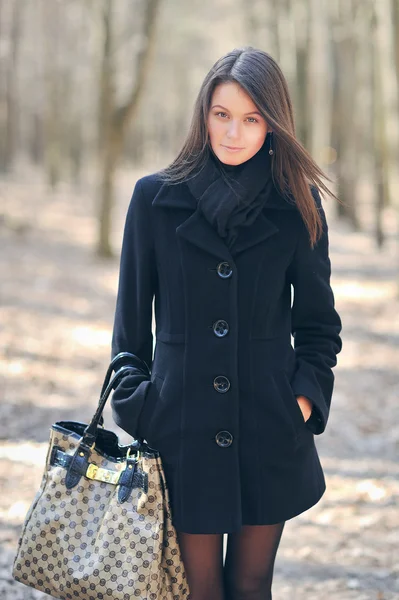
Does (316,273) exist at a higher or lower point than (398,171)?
lower

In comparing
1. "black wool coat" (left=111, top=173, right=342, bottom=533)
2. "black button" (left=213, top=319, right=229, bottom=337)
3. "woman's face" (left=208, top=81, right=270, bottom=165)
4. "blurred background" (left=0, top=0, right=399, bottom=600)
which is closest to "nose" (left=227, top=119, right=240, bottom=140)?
"woman's face" (left=208, top=81, right=270, bottom=165)

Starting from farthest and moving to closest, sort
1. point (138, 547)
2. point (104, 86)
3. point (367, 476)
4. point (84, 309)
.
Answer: point (104, 86) < point (84, 309) < point (367, 476) < point (138, 547)

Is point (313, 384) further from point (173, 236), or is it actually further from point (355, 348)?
point (355, 348)

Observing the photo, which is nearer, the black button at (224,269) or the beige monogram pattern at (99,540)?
the beige monogram pattern at (99,540)

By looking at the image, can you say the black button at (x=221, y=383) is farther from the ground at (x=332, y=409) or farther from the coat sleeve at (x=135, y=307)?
the ground at (x=332, y=409)

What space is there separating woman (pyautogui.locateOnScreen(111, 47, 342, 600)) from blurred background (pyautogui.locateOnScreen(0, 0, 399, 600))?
819 mm

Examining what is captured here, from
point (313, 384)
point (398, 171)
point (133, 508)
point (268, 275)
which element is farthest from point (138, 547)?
point (398, 171)

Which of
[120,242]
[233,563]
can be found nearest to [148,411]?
[233,563]

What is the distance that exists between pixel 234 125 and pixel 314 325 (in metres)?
0.66

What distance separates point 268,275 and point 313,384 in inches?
13.9

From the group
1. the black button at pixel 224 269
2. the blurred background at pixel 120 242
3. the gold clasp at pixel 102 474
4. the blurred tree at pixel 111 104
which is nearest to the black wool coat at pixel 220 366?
the black button at pixel 224 269

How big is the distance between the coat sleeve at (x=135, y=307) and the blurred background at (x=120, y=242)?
3.41ft

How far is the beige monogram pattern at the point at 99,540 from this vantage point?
212 centimetres

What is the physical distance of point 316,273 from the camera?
2346 mm
